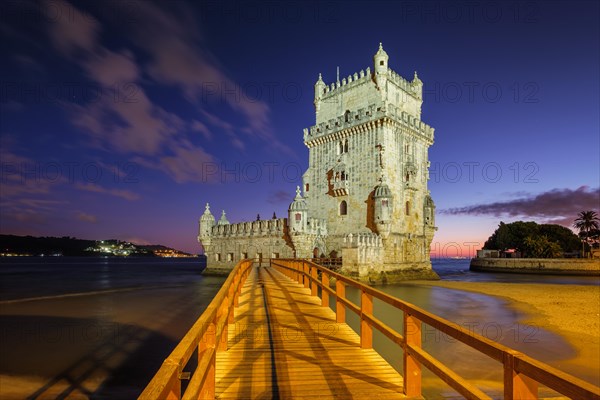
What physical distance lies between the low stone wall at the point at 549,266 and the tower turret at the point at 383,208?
41.8 m

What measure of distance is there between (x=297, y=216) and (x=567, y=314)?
22.5 metres

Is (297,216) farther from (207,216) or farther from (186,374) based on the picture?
(186,374)

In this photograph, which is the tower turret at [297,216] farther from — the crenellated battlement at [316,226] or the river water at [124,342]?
the river water at [124,342]

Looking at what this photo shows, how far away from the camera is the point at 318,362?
5.77 meters

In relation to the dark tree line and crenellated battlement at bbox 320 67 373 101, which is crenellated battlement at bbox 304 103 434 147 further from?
the dark tree line

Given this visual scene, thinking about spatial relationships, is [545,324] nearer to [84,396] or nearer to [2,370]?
[84,396]

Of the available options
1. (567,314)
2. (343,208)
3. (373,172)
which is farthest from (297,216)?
(567,314)

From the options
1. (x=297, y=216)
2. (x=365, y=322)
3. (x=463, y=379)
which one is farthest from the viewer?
(x=297, y=216)

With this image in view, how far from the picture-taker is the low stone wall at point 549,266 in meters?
57.7

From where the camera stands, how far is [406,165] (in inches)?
1486

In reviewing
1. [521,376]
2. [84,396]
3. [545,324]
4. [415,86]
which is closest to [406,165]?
[415,86]

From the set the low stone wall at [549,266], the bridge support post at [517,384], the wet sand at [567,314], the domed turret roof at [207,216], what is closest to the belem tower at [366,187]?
the wet sand at [567,314]

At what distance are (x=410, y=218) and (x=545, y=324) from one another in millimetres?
20089

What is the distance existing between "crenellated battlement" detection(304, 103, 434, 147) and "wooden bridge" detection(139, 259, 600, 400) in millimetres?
29303
